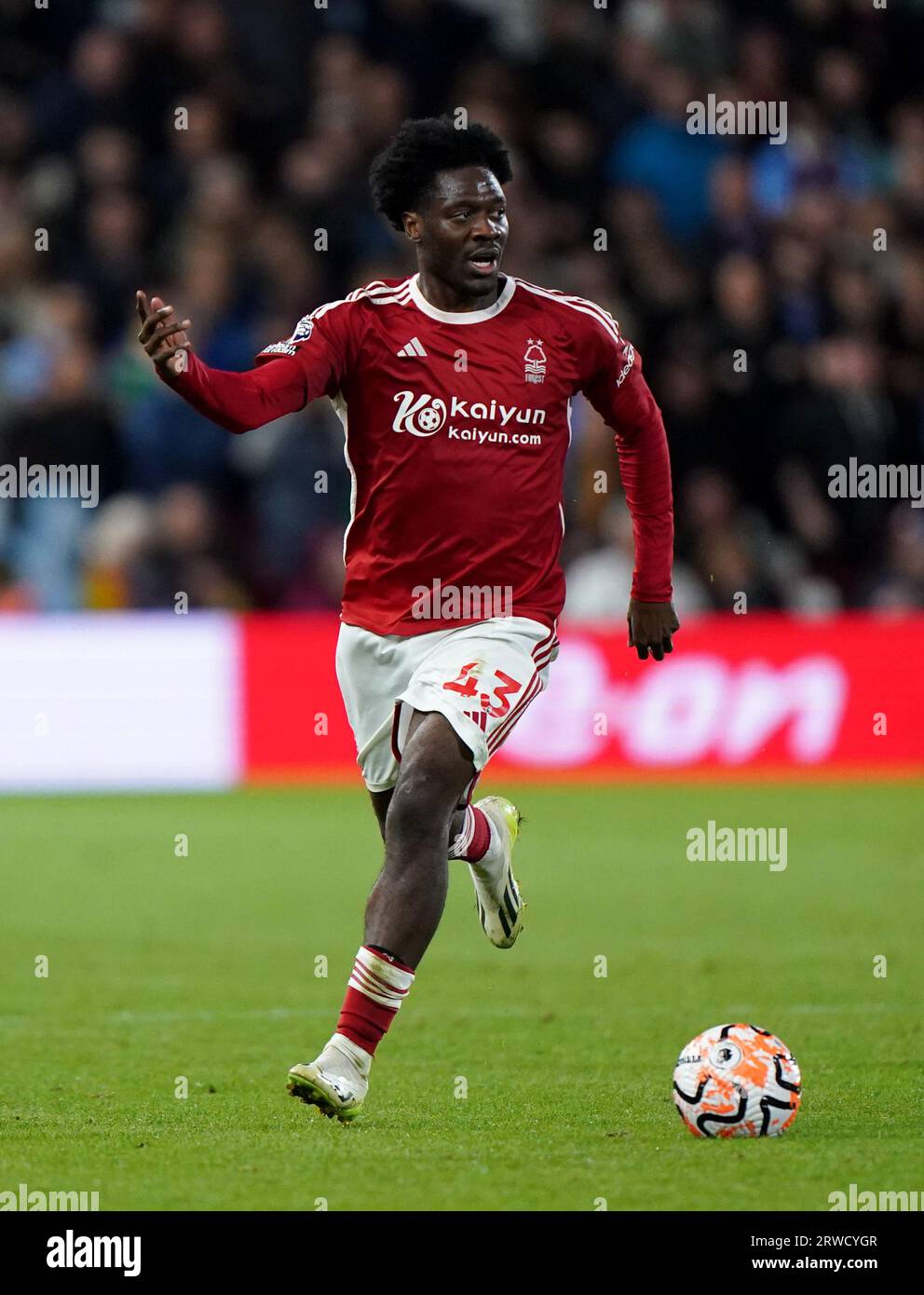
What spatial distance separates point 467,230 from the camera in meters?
6.49

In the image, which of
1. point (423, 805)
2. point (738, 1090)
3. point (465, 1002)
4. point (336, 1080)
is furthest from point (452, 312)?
point (465, 1002)

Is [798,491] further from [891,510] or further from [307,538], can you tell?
[307,538]

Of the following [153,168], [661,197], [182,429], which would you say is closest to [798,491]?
[661,197]

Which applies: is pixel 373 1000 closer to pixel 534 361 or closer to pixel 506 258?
pixel 534 361

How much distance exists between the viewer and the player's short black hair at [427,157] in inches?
259

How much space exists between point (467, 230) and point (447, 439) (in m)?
0.61

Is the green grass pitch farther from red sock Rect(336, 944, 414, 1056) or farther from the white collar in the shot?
the white collar

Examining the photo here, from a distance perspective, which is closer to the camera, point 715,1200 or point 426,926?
point 715,1200

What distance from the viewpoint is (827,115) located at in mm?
17688

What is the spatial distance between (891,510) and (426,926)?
1058 centimetres

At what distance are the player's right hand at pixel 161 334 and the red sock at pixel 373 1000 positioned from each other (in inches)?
64.1

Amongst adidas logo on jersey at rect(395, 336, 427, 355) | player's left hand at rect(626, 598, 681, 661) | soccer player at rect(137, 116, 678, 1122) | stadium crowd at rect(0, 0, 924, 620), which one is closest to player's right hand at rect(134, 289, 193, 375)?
soccer player at rect(137, 116, 678, 1122)

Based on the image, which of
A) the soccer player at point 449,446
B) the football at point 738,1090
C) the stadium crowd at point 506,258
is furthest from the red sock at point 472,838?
the stadium crowd at point 506,258

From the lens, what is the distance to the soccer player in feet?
20.7
